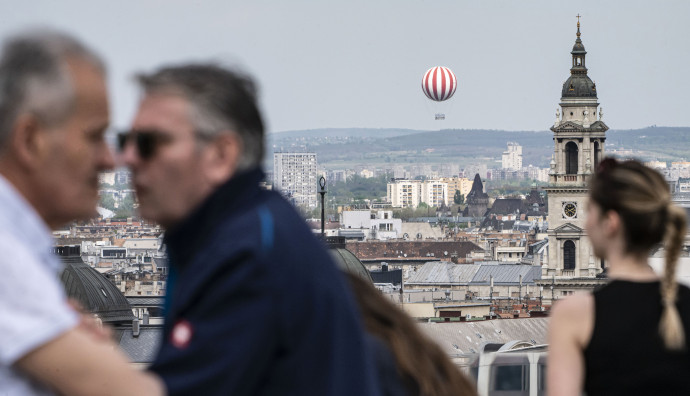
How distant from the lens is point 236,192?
3.08 m

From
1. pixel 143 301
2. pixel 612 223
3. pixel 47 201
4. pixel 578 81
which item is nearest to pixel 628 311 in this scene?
pixel 612 223

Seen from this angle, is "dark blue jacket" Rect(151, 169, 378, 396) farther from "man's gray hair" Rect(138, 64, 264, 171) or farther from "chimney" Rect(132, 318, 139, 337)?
"chimney" Rect(132, 318, 139, 337)

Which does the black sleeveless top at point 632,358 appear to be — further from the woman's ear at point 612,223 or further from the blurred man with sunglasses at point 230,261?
the blurred man with sunglasses at point 230,261

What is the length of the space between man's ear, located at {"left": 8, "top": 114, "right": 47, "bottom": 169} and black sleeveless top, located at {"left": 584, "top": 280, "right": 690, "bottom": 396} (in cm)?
160

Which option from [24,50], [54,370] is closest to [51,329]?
[54,370]

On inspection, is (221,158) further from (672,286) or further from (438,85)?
(438,85)

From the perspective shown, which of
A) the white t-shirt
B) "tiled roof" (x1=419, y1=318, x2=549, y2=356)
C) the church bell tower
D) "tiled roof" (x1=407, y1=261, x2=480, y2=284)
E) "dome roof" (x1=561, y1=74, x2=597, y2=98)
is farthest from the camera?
"tiled roof" (x1=407, y1=261, x2=480, y2=284)

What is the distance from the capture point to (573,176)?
83.3 metres

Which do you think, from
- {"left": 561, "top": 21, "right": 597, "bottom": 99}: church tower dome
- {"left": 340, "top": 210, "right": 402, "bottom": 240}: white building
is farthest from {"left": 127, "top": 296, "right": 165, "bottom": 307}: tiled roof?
{"left": 340, "top": 210, "right": 402, "bottom": 240}: white building

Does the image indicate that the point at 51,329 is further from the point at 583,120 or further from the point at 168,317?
the point at 583,120

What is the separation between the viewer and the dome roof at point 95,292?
138 ft

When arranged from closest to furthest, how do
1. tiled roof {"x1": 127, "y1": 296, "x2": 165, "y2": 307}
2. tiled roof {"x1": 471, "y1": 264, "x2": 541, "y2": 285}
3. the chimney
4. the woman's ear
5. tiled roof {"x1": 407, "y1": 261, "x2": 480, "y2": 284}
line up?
1. the woman's ear
2. the chimney
3. tiled roof {"x1": 127, "y1": 296, "x2": 165, "y2": 307}
4. tiled roof {"x1": 471, "y1": 264, "x2": 541, "y2": 285}
5. tiled roof {"x1": 407, "y1": 261, "x2": 480, "y2": 284}

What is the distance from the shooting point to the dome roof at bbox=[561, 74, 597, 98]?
273 ft

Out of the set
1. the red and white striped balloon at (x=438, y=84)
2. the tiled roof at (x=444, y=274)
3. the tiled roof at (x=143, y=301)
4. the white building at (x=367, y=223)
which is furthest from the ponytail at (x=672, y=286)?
the white building at (x=367, y=223)
